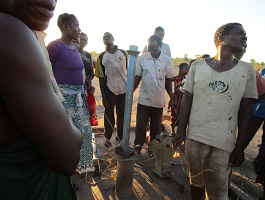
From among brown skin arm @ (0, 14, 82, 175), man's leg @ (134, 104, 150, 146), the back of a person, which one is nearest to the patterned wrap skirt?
man's leg @ (134, 104, 150, 146)

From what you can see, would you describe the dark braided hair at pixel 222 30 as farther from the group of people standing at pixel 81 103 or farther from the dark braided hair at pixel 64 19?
the dark braided hair at pixel 64 19

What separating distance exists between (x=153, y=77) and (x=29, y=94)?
359 cm

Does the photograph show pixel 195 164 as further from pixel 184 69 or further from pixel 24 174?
pixel 184 69

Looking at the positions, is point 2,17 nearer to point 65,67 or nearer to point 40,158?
point 40,158

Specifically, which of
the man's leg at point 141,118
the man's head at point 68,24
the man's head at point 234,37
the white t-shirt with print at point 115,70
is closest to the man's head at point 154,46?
the white t-shirt with print at point 115,70

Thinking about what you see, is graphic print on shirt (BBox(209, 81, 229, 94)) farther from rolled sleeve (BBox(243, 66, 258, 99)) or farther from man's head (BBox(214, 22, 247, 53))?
man's head (BBox(214, 22, 247, 53))

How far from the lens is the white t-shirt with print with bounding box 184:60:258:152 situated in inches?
86.3

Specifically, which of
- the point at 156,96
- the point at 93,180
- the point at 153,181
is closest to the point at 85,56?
the point at 156,96

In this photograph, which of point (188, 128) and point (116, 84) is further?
point (116, 84)

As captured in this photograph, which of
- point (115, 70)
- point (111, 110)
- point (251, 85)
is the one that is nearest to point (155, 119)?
point (111, 110)

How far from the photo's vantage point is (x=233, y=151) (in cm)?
231

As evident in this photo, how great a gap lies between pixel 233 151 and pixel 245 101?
1.77 feet

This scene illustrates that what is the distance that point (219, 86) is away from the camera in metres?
2.23

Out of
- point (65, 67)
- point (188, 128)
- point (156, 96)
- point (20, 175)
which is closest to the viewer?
point (20, 175)
